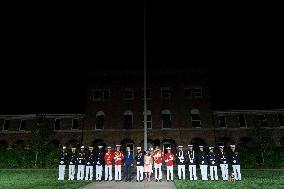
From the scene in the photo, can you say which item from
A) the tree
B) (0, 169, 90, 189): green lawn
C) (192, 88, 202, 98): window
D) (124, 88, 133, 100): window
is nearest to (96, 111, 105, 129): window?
(124, 88, 133, 100): window

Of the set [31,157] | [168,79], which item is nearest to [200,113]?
[168,79]

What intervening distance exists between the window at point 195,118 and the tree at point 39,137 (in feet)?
61.0

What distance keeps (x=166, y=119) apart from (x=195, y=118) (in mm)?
3958

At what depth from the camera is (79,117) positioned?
42781mm

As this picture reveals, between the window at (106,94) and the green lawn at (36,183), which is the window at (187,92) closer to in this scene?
the window at (106,94)

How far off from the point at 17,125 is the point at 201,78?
27741 mm

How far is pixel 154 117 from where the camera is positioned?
40031 mm

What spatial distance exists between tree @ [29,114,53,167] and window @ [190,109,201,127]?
18.6 m

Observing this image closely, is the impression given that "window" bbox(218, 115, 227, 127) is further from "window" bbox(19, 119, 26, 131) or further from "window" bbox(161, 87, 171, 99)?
"window" bbox(19, 119, 26, 131)

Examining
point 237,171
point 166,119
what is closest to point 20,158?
point 166,119

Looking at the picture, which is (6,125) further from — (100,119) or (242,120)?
(242,120)

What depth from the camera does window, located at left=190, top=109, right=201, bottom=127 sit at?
39812 millimetres

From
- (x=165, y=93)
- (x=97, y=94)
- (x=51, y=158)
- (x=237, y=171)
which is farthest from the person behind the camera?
(x=97, y=94)

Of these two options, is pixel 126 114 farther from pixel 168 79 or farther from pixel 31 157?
pixel 31 157
